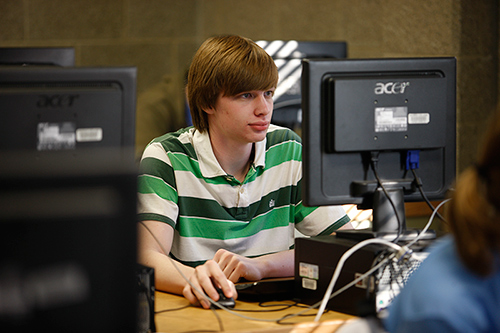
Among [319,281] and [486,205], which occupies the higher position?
[486,205]

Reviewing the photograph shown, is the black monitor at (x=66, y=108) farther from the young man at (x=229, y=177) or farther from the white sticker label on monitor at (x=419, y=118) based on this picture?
the white sticker label on monitor at (x=419, y=118)

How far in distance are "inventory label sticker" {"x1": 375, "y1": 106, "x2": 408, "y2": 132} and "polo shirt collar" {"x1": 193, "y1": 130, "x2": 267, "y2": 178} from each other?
517 millimetres

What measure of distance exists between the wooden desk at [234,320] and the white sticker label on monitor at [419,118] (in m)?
0.47

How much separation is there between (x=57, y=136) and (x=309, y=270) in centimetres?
63

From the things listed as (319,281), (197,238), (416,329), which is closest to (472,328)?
(416,329)

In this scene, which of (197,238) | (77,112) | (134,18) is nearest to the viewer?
(77,112)

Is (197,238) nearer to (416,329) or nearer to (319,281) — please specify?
(319,281)

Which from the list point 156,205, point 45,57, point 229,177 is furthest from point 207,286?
point 45,57

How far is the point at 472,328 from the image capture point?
0.70 metres

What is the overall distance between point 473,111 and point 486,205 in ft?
9.13

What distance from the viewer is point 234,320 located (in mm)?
1262

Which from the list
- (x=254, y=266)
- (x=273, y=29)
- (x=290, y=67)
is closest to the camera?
(x=254, y=266)

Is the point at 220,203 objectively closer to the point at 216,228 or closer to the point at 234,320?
the point at 216,228

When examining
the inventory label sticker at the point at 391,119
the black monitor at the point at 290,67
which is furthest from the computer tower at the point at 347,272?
the black monitor at the point at 290,67
